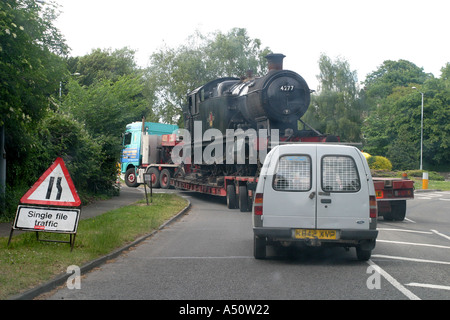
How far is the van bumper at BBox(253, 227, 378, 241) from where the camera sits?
8312 mm

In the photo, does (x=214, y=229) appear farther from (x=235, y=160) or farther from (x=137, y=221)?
(x=235, y=160)

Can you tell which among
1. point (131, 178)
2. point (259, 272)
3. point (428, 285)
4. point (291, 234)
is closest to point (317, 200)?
point (291, 234)

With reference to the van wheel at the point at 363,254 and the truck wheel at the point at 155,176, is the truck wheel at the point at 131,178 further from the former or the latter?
the van wheel at the point at 363,254

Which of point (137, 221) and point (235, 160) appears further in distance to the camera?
point (235, 160)

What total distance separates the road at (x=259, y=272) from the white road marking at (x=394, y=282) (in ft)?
0.04

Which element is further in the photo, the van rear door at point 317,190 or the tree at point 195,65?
the tree at point 195,65

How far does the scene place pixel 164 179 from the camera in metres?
27.7

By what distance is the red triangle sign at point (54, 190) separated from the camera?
8984mm

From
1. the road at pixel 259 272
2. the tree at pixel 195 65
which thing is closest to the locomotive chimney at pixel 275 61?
the road at pixel 259 272

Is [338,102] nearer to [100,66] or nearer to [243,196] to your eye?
[100,66]
